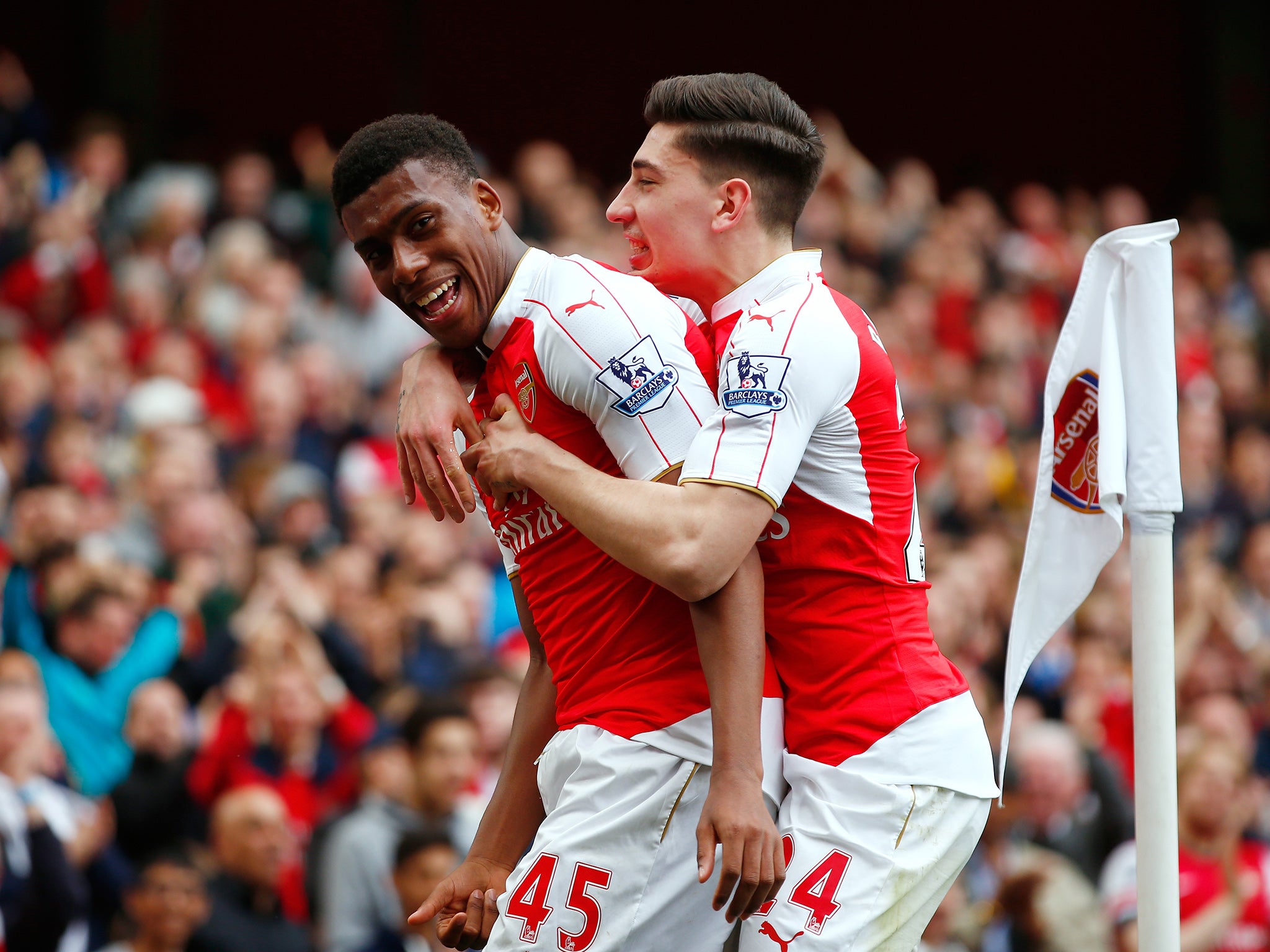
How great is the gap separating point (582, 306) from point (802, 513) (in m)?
0.54

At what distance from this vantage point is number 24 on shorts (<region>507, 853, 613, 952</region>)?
2.60 metres

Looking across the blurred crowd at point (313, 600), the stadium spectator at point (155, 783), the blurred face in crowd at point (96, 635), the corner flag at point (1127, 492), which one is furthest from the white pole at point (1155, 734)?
the blurred face in crowd at point (96, 635)

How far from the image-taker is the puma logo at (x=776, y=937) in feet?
8.50

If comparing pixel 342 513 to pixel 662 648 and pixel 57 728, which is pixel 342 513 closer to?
pixel 57 728

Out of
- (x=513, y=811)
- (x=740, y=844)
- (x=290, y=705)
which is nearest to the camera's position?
(x=740, y=844)

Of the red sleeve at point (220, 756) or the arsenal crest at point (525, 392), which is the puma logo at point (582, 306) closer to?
the arsenal crest at point (525, 392)

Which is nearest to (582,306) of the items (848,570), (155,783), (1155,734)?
(848,570)

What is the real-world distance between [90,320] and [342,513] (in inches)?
80.2

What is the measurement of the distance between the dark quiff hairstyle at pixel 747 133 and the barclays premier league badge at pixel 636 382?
437mm

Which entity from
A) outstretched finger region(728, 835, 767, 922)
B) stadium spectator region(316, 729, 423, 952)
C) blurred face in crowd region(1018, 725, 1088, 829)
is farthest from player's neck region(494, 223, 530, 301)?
blurred face in crowd region(1018, 725, 1088, 829)

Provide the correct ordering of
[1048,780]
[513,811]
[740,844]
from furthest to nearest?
[1048,780], [513,811], [740,844]

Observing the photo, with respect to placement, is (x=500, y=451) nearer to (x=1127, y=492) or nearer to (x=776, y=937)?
(x=776, y=937)

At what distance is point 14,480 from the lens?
276 inches

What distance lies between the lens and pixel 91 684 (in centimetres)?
588
